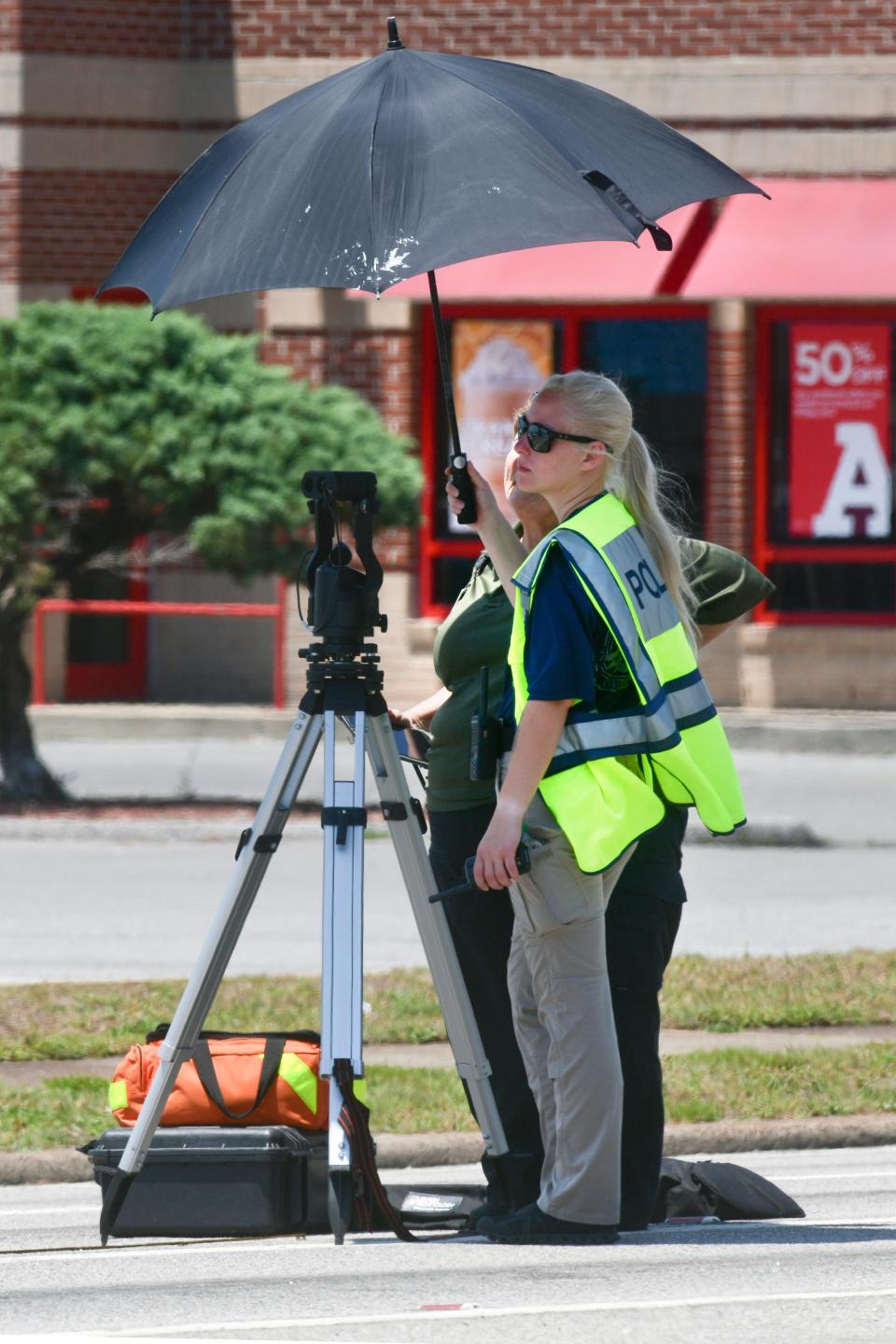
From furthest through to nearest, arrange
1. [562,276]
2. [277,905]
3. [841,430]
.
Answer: [841,430] < [562,276] < [277,905]

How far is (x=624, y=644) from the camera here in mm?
4551

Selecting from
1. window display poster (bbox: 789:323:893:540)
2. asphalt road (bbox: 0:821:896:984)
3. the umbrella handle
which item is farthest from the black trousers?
window display poster (bbox: 789:323:893:540)

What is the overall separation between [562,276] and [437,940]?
1307 cm

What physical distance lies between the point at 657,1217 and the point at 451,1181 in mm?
927

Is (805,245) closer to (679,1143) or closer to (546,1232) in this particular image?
(679,1143)

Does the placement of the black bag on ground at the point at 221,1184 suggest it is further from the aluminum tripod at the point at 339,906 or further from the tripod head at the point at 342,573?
the tripod head at the point at 342,573

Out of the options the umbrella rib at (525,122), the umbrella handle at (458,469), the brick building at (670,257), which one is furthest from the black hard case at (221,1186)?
the brick building at (670,257)

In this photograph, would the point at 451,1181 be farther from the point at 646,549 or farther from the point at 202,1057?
the point at 646,549

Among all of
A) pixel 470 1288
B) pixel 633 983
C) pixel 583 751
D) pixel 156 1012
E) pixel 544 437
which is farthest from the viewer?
pixel 156 1012

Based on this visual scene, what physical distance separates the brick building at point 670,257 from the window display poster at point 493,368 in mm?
30

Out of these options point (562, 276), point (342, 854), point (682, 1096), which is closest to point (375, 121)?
point (342, 854)

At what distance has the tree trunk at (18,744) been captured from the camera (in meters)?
13.5

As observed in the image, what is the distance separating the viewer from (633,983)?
488 cm

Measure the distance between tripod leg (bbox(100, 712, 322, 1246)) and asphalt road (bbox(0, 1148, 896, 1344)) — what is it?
0.78 feet
